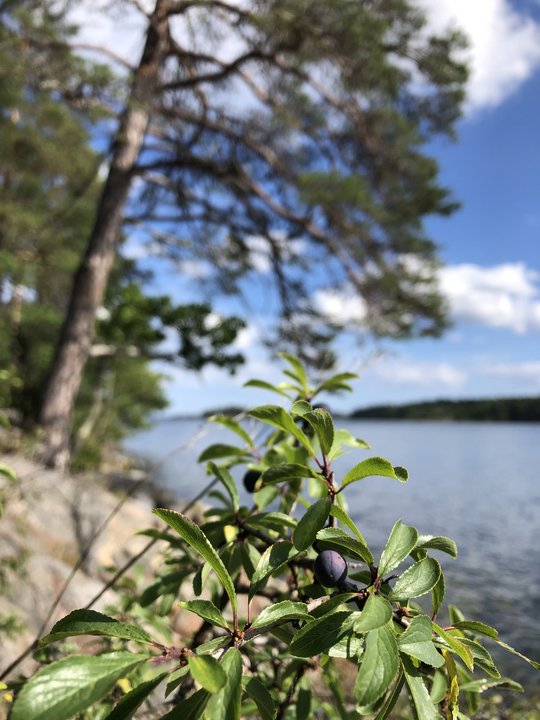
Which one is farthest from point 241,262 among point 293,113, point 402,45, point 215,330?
point 402,45

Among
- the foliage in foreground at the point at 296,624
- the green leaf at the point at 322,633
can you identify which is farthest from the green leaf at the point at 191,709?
the green leaf at the point at 322,633

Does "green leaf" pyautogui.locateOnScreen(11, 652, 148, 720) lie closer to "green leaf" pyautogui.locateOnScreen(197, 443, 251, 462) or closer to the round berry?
the round berry

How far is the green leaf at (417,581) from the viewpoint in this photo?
2.04 ft

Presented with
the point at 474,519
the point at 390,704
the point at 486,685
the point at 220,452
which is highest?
the point at 220,452

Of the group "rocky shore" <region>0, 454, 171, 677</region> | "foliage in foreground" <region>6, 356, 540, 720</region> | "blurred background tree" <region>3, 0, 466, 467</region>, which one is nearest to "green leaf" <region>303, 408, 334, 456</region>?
"foliage in foreground" <region>6, 356, 540, 720</region>

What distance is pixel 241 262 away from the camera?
892 centimetres

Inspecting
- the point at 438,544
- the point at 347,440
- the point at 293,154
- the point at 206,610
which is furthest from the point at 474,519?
the point at 206,610

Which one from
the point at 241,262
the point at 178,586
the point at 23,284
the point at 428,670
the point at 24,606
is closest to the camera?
the point at 428,670

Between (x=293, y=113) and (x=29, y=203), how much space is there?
21.7 ft

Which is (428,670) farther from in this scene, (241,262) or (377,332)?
(241,262)

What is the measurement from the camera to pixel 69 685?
46 cm

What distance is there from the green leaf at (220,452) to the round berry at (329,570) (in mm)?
339

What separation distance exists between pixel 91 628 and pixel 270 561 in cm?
24

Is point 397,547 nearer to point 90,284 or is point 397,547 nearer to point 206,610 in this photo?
point 206,610
